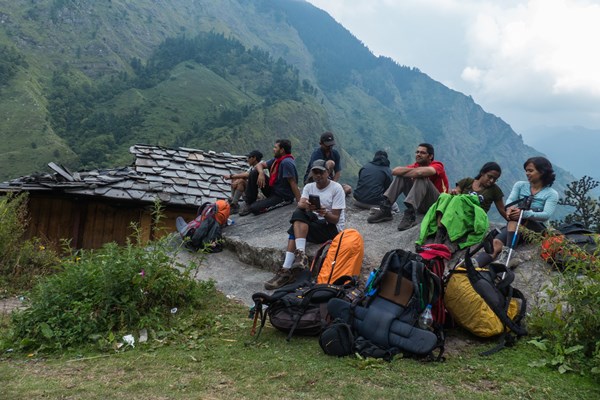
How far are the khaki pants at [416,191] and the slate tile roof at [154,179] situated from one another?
8.56 meters

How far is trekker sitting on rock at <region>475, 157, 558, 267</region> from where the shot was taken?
5593mm

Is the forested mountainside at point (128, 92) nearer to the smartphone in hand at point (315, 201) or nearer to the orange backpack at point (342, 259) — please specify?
the smartphone in hand at point (315, 201)

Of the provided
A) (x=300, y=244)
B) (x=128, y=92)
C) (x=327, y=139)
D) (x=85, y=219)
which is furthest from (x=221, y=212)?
(x=128, y=92)

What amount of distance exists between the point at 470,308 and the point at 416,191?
3.13m

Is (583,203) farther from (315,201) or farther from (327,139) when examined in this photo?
(315,201)

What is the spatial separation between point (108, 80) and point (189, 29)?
245 feet

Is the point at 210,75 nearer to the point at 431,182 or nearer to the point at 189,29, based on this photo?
the point at 189,29

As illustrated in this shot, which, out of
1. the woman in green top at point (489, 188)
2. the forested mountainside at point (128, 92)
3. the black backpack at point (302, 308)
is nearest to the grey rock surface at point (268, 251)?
the woman in green top at point (489, 188)

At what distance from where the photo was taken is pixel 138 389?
11.0 feet

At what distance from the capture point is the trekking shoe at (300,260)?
6.17 m

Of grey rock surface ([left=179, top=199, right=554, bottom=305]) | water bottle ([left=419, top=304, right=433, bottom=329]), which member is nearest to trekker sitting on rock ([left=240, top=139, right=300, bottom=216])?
grey rock surface ([left=179, top=199, right=554, bottom=305])

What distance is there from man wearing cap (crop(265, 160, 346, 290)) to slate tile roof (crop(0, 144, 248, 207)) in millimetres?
8408

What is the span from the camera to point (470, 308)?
436 centimetres

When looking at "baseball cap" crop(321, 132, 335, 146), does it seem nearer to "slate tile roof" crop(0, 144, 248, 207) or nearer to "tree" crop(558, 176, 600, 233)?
"slate tile roof" crop(0, 144, 248, 207)
